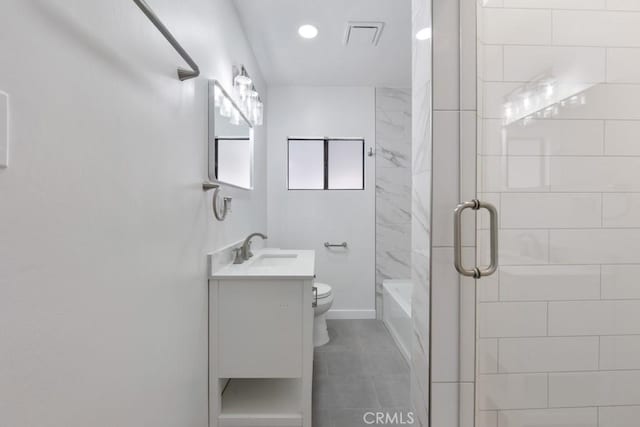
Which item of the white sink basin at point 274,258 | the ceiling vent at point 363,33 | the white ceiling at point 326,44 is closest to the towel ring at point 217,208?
the white sink basin at point 274,258

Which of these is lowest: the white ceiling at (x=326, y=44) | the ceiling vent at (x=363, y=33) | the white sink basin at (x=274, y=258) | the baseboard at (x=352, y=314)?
the baseboard at (x=352, y=314)

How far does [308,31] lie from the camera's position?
2.39 metres

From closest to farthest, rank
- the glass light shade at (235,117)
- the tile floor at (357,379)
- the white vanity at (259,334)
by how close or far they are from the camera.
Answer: the white vanity at (259,334) < the tile floor at (357,379) < the glass light shade at (235,117)

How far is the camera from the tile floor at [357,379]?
183 cm

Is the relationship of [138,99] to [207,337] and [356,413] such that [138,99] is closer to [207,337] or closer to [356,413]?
[207,337]

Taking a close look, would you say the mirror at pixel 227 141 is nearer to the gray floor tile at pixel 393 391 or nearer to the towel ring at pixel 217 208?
the towel ring at pixel 217 208

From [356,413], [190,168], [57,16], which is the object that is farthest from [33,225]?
[356,413]

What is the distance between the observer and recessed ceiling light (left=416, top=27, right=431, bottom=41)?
3.43 ft

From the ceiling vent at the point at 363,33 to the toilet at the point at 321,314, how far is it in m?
2.00

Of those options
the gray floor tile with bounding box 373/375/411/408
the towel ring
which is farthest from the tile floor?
the towel ring

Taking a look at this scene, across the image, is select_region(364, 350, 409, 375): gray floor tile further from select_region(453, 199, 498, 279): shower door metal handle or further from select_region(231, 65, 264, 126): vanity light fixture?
select_region(231, 65, 264, 126): vanity light fixture

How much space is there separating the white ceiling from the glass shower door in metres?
1.45

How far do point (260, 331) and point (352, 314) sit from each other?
6.72ft

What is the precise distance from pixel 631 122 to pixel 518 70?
0.30 meters
